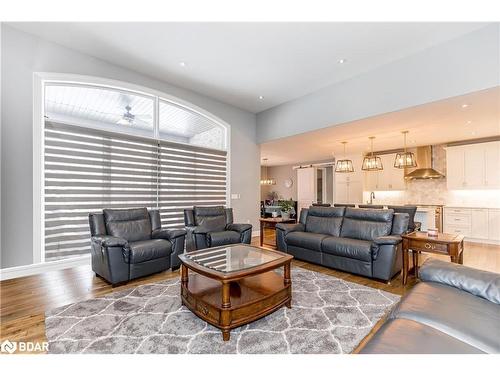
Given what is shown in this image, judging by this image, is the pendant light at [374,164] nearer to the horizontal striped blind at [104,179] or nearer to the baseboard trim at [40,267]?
the horizontal striped blind at [104,179]

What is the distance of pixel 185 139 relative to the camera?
513 cm

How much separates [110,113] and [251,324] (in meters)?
4.00

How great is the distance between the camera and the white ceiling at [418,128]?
3.72 m

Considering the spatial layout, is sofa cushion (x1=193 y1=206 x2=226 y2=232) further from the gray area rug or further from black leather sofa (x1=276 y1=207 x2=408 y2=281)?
the gray area rug

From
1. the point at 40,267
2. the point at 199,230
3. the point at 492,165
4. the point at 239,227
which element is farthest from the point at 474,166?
the point at 40,267

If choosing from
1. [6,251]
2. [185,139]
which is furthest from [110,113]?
[6,251]

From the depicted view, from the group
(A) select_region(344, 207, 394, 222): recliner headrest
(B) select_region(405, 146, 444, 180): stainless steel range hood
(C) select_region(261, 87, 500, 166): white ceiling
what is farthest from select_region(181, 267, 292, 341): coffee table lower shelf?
(B) select_region(405, 146, 444, 180): stainless steel range hood

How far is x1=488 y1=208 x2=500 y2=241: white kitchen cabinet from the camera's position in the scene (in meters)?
5.54

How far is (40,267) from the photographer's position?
11.1ft

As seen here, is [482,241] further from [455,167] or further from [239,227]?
[239,227]

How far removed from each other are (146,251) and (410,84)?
463cm
